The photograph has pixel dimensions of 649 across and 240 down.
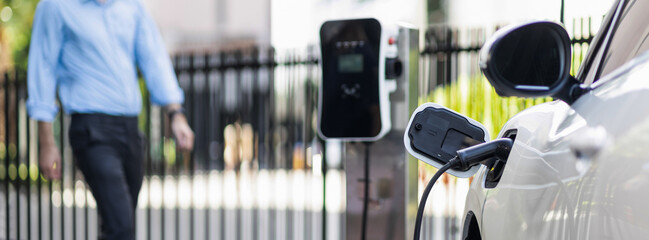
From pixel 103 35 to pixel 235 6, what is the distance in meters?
23.5

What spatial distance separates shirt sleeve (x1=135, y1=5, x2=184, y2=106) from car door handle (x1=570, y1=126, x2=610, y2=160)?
306 centimetres

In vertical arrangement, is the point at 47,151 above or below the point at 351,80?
below

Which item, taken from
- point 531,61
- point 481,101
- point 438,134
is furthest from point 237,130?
point 531,61

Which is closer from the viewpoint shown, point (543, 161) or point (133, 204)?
point (543, 161)

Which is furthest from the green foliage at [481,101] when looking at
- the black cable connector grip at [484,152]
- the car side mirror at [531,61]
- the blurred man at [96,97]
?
the car side mirror at [531,61]

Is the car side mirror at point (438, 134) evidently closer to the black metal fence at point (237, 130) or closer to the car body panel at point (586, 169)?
the car body panel at point (586, 169)

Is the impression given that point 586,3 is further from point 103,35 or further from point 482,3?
point 482,3

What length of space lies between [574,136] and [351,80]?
2113 millimetres

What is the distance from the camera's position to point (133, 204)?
3988mm

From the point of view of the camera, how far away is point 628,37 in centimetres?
151

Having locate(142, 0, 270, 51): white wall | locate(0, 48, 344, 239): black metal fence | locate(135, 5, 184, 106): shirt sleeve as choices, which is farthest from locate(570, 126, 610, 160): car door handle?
locate(142, 0, 270, 51): white wall

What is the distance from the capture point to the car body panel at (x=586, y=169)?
1.12 m

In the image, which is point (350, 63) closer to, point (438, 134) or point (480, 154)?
point (438, 134)

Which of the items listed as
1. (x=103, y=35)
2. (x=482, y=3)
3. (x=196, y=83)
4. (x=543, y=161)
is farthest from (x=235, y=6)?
(x=543, y=161)
